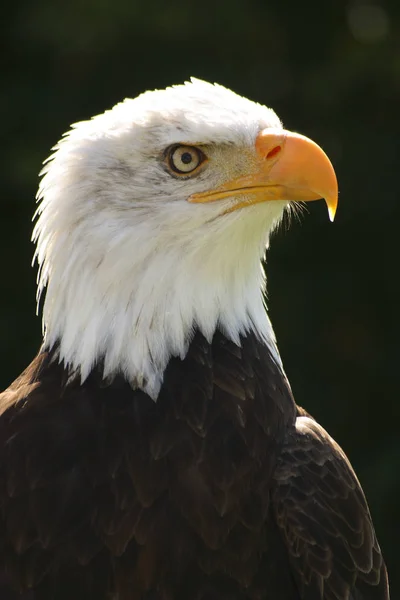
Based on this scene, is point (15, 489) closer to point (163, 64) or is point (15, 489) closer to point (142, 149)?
point (142, 149)

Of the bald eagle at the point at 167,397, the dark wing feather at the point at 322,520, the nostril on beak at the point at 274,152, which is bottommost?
the dark wing feather at the point at 322,520

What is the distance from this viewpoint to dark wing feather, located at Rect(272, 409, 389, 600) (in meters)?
3.54

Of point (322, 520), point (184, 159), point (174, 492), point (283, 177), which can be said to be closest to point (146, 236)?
point (184, 159)

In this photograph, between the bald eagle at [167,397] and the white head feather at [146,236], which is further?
the white head feather at [146,236]

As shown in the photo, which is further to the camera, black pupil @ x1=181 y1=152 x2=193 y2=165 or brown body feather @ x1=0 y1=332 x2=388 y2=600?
black pupil @ x1=181 y1=152 x2=193 y2=165

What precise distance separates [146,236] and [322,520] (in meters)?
1.07

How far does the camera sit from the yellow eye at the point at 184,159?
11.8 feet

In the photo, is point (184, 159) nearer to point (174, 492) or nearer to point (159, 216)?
point (159, 216)

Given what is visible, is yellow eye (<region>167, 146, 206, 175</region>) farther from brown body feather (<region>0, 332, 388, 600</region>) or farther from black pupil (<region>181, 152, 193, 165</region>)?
brown body feather (<region>0, 332, 388, 600</region>)

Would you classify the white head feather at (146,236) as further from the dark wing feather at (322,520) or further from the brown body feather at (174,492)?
the dark wing feather at (322,520)

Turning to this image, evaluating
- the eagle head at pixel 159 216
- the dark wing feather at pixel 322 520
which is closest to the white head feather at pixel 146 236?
the eagle head at pixel 159 216

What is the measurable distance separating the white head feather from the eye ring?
0.09 ft

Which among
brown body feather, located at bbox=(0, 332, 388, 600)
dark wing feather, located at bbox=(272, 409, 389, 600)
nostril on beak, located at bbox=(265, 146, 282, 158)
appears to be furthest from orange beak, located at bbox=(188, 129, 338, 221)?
dark wing feather, located at bbox=(272, 409, 389, 600)

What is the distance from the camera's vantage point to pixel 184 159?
3615mm
